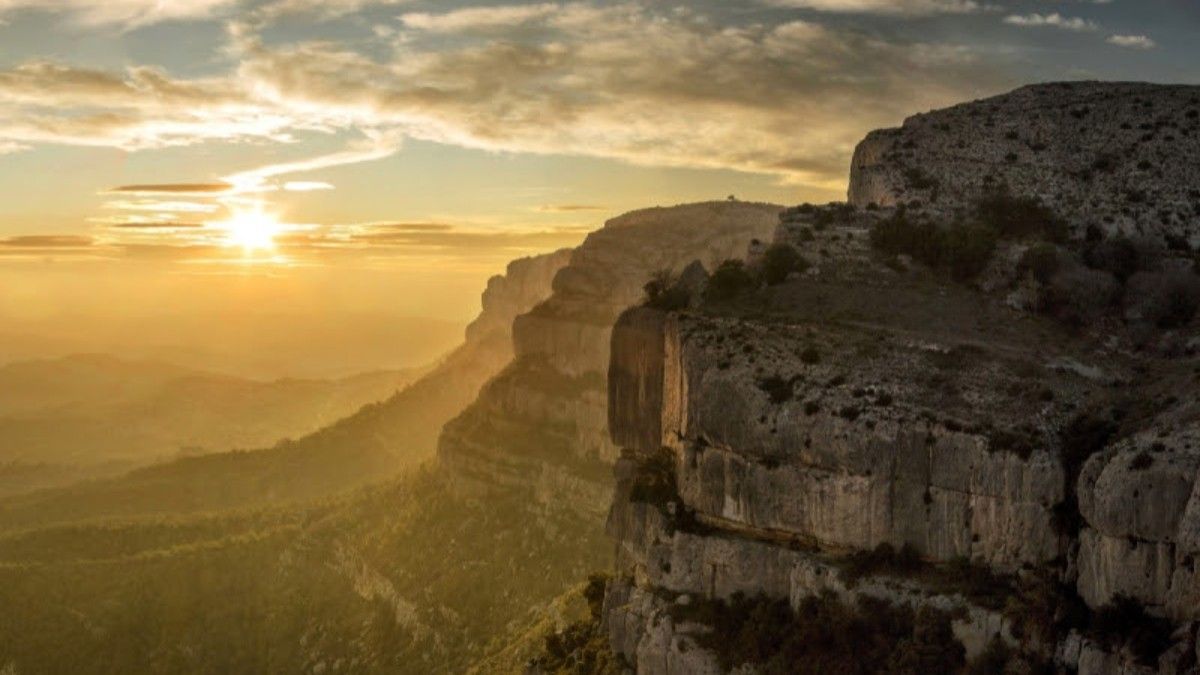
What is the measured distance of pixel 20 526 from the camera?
164m

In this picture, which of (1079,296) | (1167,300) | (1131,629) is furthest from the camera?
(1079,296)

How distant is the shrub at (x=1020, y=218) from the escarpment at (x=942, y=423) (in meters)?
0.17

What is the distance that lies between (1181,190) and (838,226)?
2100cm

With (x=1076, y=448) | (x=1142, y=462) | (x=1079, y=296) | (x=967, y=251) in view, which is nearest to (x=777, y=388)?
(x=1076, y=448)

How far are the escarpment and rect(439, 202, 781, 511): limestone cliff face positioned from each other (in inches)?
2376

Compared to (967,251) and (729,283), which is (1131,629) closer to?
(967,251)

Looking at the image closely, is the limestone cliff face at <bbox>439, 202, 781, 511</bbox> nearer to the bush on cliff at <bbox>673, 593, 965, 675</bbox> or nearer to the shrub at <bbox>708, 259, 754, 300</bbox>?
the shrub at <bbox>708, 259, 754, 300</bbox>

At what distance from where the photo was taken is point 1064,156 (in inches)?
3054

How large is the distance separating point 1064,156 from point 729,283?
26197 mm

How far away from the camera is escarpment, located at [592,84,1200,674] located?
145ft

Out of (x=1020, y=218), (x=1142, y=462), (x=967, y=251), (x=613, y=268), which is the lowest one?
(x=1142, y=462)

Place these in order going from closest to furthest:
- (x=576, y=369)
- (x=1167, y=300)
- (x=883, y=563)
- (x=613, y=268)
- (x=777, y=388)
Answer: (x=883, y=563) → (x=777, y=388) → (x=1167, y=300) → (x=576, y=369) → (x=613, y=268)

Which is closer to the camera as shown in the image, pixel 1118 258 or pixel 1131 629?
pixel 1131 629

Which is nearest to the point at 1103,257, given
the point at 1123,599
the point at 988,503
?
the point at 988,503
